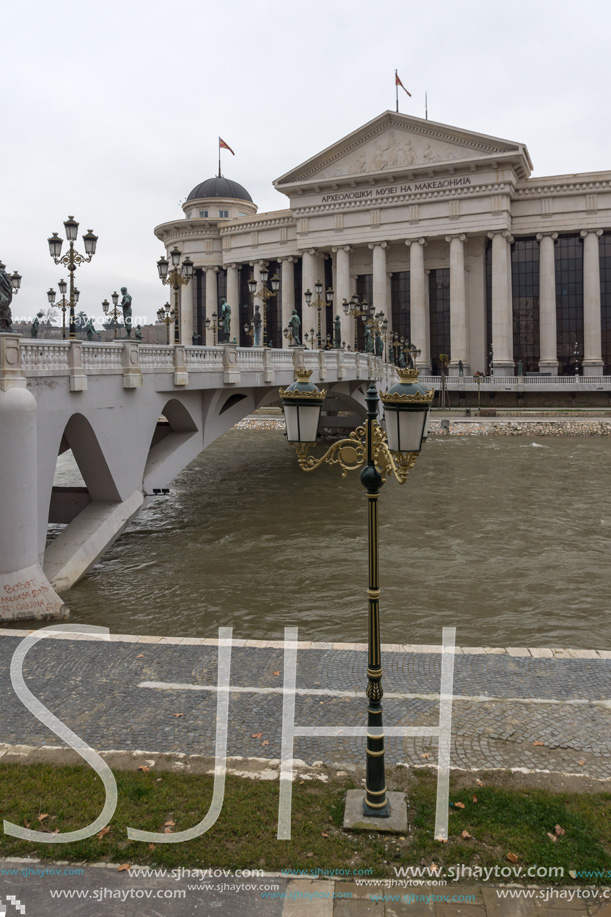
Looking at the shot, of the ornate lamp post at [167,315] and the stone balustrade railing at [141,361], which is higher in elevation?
the ornate lamp post at [167,315]

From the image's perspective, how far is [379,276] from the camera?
80500 millimetres

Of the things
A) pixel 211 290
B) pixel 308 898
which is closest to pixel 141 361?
pixel 308 898

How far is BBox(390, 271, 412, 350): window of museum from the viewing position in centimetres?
8275

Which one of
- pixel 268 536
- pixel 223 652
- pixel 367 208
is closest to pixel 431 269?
pixel 367 208

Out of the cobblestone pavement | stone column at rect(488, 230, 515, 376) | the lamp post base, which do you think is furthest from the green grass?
stone column at rect(488, 230, 515, 376)

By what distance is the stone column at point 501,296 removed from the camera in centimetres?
7462

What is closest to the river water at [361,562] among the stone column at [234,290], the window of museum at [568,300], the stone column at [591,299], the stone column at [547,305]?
the stone column at [547,305]

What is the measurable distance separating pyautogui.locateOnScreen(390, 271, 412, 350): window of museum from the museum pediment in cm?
1177

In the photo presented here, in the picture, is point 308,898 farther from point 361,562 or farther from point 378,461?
point 361,562

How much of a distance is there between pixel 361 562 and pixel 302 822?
563 inches

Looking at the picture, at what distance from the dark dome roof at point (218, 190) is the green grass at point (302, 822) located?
102874mm

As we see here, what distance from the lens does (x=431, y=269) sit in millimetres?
81500

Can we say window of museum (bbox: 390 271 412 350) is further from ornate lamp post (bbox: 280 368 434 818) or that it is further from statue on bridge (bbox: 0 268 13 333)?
ornate lamp post (bbox: 280 368 434 818)

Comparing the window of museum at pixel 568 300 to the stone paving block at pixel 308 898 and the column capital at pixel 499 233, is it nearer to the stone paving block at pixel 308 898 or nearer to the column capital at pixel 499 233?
the column capital at pixel 499 233
